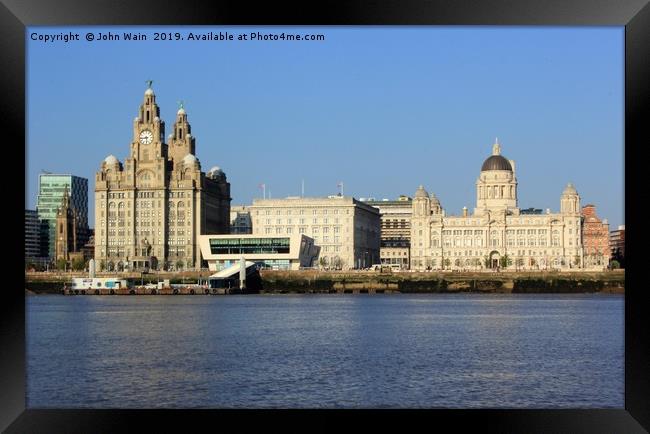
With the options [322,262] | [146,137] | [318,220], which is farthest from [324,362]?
[318,220]

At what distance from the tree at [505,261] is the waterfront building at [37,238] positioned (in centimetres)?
4653

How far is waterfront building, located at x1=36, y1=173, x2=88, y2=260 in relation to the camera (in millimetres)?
121375

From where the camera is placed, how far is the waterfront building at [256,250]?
345 feet

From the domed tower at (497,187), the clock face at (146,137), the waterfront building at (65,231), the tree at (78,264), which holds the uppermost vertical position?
the clock face at (146,137)

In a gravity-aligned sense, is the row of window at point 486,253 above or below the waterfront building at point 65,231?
below

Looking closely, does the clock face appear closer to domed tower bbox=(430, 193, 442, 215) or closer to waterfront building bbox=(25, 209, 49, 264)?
waterfront building bbox=(25, 209, 49, 264)

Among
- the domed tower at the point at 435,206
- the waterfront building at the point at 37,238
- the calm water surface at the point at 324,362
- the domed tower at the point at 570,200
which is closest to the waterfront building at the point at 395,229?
the domed tower at the point at 435,206

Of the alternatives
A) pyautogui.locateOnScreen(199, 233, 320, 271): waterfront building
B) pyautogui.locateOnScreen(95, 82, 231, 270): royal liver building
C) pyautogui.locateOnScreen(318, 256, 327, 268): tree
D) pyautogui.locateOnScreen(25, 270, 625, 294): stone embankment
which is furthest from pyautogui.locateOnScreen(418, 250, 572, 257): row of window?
pyautogui.locateOnScreen(95, 82, 231, 270): royal liver building

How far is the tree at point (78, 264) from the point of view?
346 ft

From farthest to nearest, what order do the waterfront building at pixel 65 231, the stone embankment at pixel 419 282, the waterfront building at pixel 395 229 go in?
the waterfront building at pixel 395 229 < the waterfront building at pixel 65 231 < the stone embankment at pixel 419 282
